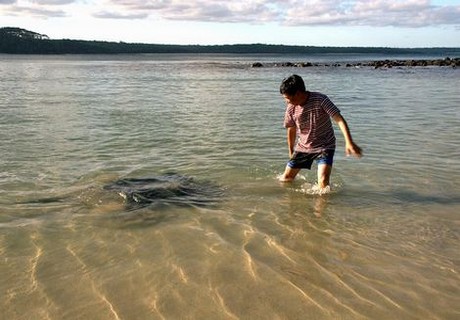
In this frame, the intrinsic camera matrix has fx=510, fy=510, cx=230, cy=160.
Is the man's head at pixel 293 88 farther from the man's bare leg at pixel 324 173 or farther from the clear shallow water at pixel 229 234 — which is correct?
the clear shallow water at pixel 229 234

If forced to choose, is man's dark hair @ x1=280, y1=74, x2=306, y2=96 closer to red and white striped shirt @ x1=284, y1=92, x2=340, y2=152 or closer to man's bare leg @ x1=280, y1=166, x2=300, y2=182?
red and white striped shirt @ x1=284, y1=92, x2=340, y2=152

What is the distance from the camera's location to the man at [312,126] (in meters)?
6.35

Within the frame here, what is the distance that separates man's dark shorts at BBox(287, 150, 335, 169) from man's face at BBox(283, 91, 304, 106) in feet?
2.68

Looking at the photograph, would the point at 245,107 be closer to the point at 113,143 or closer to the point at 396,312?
the point at 113,143

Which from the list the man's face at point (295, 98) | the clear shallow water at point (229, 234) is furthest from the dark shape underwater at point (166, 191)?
the man's face at point (295, 98)

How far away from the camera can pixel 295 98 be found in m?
6.46

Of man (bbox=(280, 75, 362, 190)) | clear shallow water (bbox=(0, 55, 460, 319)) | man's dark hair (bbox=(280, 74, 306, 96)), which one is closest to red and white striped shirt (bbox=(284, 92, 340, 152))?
man (bbox=(280, 75, 362, 190))

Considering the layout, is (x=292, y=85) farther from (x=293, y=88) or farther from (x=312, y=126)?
(x=312, y=126)

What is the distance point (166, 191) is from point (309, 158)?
2058 millimetres

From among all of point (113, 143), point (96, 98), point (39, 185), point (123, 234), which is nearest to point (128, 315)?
point (123, 234)

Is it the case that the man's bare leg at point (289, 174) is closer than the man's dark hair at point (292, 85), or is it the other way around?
the man's dark hair at point (292, 85)

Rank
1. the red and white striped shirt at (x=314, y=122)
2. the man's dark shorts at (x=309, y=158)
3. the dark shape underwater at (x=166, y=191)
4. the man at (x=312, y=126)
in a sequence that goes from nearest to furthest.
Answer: the man at (x=312, y=126), the red and white striped shirt at (x=314, y=122), the dark shape underwater at (x=166, y=191), the man's dark shorts at (x=309, y=158)

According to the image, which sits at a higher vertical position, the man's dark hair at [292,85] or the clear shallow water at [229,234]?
the man's dark hair at [292,85]

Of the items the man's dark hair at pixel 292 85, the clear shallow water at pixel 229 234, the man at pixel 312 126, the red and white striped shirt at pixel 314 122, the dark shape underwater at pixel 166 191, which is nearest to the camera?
the clear shallow water at pixel 229 234
